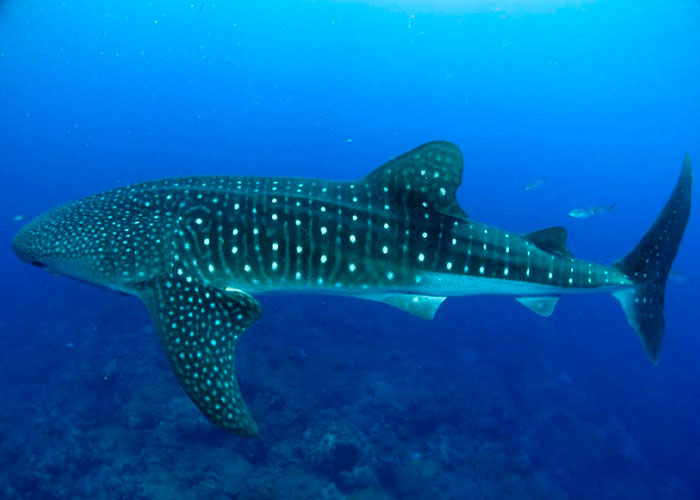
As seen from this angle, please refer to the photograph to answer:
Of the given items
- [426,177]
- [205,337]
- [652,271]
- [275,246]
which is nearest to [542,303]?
[652,271]

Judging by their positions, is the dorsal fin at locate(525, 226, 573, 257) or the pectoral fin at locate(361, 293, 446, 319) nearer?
the pectoral fin at locate(361, 293, 446, 319)

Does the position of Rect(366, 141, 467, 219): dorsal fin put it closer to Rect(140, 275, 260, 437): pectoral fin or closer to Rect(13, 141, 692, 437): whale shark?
Rect(13, 141, 692, 437): whale shark

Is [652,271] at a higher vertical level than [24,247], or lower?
higher

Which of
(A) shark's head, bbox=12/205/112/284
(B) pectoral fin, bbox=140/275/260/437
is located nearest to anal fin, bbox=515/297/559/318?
(B) pectoral fin, bbox=140/275/260/437

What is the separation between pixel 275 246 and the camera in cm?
452

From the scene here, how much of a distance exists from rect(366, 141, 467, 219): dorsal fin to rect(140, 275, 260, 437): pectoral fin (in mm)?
1952

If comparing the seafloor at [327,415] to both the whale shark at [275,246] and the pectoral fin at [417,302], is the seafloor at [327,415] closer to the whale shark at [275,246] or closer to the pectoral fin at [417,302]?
the pectoral fin at [417,302]

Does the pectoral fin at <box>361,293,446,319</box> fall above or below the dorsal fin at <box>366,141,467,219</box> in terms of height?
below

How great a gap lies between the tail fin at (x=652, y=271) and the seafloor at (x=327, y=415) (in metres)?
7.98

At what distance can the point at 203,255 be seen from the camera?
14.7 ft

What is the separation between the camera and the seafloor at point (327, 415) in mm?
10984

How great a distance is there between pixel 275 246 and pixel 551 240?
321cm

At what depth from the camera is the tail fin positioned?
5336 millimetres

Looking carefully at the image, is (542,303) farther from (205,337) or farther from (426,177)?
(205,337)
